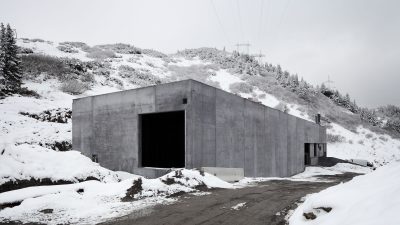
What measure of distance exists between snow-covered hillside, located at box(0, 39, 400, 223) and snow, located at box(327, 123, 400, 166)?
0.60 ft

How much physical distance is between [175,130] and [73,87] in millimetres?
30310

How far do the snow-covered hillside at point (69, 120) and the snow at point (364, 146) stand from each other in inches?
7.2

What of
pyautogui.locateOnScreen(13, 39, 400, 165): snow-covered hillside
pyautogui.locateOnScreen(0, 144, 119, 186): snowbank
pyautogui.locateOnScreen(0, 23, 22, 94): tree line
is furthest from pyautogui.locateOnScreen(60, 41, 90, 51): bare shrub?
pyautogui.locateOnScreen(0, 144, 119, 186): snowbank

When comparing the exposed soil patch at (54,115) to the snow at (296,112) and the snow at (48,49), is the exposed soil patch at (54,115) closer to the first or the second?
the snow at (48,49)

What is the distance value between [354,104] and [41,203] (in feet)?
294

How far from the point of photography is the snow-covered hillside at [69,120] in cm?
1170

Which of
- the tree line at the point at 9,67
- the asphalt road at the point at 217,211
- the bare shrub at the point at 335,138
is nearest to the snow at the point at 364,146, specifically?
the bare shrub at the point at 335,138

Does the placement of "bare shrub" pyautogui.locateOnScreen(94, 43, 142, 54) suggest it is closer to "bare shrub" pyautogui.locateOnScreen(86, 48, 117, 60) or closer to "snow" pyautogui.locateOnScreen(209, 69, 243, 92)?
"bare shrub" pyautogui.locateOnScreen(86, 48, 117, 60)

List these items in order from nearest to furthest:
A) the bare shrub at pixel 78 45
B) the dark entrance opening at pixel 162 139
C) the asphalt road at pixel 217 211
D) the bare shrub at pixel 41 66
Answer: the asphalt road at pixel 217 211
the dark entrance opening at pixel 162 139
the bare shrub at pixel 41 66
the bare shrub at pixel 78 45

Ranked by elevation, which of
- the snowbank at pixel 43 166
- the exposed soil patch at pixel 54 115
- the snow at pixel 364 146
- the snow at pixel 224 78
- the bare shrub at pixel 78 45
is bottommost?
the snow at pixel 364 146

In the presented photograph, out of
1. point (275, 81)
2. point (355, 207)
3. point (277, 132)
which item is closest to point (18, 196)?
point (355, 207)

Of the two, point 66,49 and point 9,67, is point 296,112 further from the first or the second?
point 66,49

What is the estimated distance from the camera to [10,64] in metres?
42.5

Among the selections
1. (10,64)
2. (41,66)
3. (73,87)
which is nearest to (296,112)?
(73,87)
